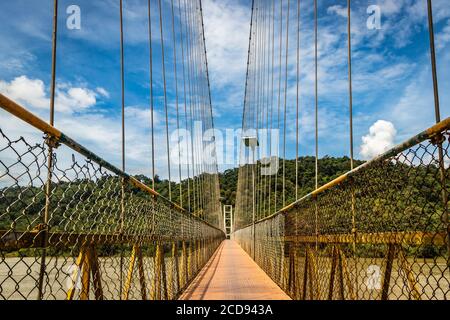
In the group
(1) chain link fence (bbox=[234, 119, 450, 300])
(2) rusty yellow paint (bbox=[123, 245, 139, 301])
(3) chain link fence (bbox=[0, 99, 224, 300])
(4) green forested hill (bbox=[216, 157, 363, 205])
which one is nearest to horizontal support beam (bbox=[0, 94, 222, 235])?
(3) chain link fence (bbox=[0, 99, 224, 300])

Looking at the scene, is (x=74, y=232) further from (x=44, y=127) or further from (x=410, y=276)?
(x=410, y=276)

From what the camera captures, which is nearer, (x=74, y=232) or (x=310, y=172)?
(x=74, y=232)

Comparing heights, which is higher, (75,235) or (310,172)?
(310,172)

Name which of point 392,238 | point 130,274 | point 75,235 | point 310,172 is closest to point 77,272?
point 75,235

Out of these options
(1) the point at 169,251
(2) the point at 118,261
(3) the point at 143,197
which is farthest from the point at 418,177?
(1) the point at 169,251

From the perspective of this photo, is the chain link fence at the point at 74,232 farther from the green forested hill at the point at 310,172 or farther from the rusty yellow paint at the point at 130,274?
the green forested hill at the point at 310,172

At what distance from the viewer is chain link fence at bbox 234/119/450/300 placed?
42.8 inches

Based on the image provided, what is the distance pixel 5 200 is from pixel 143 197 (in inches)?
Result: 56.2

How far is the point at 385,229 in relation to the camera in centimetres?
135

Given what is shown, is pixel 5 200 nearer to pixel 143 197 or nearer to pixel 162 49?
pixel 143 197

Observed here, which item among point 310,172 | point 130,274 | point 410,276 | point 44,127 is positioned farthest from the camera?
point 310,172

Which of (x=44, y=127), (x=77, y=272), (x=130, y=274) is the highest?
(x=44, y=127)

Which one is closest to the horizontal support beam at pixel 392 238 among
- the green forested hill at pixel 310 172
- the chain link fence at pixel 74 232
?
the chain link fence at pixel 74 232

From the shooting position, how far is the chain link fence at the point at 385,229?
1.09m
